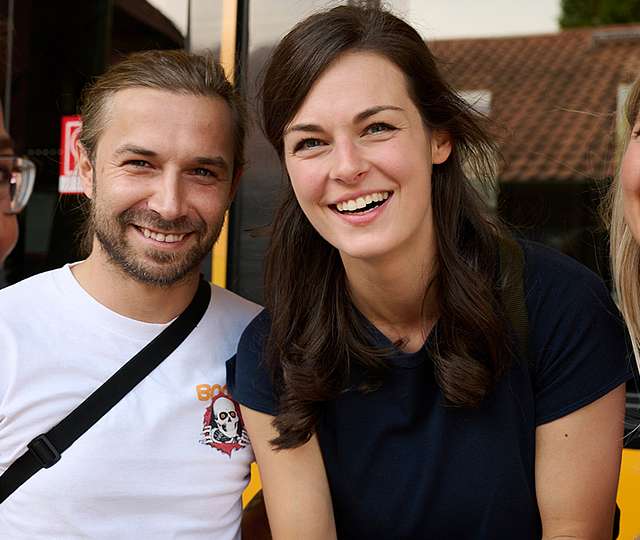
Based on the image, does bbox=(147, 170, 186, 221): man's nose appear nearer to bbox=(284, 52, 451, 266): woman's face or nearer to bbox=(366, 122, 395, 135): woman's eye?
bbox=(284, 52, 451, 266): woman's face

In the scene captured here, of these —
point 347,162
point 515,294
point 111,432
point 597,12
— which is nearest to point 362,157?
point 347,162

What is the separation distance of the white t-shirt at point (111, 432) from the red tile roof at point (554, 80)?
5.11 metres

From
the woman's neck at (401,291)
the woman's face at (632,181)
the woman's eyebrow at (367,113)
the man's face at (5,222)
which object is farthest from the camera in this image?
the man's face at (5,222)

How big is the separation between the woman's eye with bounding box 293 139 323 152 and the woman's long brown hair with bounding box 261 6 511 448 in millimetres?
59

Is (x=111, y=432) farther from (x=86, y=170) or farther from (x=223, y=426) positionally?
(x=86, y=170)

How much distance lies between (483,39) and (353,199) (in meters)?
5.11

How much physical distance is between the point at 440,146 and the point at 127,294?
764 mm

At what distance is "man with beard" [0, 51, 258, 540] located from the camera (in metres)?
1.83

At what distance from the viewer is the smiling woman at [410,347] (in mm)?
1762

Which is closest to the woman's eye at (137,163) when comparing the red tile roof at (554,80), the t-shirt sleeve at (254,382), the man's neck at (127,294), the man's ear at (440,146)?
the man's neck at (127,294)

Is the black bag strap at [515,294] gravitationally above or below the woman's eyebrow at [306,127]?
below

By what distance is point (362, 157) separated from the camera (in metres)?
1.75

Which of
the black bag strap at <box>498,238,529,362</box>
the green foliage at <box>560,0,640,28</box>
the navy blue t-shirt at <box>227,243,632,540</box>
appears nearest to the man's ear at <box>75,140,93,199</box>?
the navy blue t-shirt at <box>227,243,632,540</box>

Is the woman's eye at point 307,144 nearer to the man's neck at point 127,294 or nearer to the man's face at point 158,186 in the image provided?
the man's face at point 158,186
